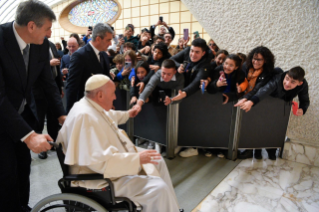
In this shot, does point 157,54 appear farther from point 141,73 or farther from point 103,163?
point 103,163

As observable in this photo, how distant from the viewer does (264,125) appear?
9.27ft

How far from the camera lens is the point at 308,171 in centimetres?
267

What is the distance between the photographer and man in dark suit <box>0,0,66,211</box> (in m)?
1.25

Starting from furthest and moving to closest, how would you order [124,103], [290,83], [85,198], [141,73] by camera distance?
[124,103] < [141,73] < [290,83] < [85,198]

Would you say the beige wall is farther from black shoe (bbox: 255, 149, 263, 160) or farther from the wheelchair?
the wheelchair

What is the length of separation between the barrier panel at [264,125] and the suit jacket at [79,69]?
189cm

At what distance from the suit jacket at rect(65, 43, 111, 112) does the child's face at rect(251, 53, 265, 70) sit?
1.82 m

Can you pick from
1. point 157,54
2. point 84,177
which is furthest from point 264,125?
point 84,177

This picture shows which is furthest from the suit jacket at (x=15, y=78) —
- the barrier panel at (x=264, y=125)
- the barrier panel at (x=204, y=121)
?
the barrier panel at (x=264, y=125)

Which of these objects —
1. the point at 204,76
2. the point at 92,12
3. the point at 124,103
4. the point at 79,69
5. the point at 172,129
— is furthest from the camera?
the point at 92,12

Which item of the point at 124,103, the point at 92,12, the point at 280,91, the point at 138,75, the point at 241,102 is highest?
the point at 92,12

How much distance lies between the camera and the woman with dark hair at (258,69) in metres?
2.52

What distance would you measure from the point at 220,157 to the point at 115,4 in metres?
11.0

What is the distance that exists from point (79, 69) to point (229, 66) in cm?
169
